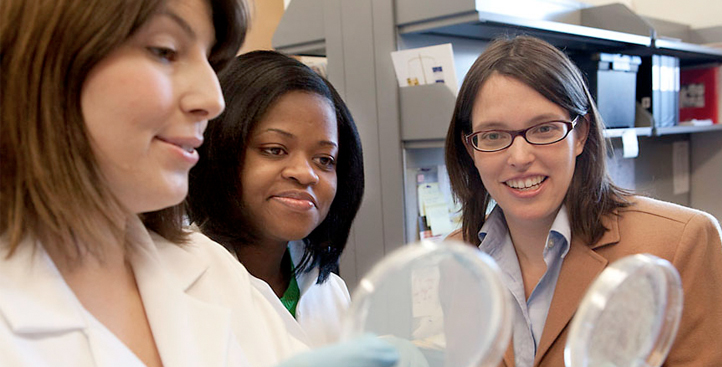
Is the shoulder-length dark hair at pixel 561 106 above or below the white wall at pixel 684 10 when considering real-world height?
below

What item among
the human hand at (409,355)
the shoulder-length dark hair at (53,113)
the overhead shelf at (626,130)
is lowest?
the human hand at (409,355)

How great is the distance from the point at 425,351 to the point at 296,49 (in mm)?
1896

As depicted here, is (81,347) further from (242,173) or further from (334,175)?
(334,175)

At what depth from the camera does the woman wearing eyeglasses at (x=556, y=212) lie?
1351 millimetres

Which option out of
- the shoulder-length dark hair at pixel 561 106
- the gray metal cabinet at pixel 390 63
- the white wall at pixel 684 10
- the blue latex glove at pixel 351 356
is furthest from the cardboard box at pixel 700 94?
the blue latex glove at pixel 351 356

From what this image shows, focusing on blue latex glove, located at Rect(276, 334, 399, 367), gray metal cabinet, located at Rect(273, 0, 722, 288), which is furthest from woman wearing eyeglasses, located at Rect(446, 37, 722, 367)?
blue latex glove, located at Rect(276, 334, 399, 367)

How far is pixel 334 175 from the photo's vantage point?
58.0 inches

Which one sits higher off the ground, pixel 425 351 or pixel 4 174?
pixel 4 174

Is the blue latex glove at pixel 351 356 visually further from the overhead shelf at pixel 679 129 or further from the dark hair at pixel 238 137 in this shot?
the overhead shelf at pixel 679 129

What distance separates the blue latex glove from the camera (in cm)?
55

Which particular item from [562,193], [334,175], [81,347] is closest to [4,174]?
[81,347]

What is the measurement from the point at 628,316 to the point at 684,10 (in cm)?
377

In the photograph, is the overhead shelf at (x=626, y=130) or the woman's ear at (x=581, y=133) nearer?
the woman's ear at (x=581, y=133)

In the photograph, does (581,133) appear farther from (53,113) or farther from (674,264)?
(53,113)
